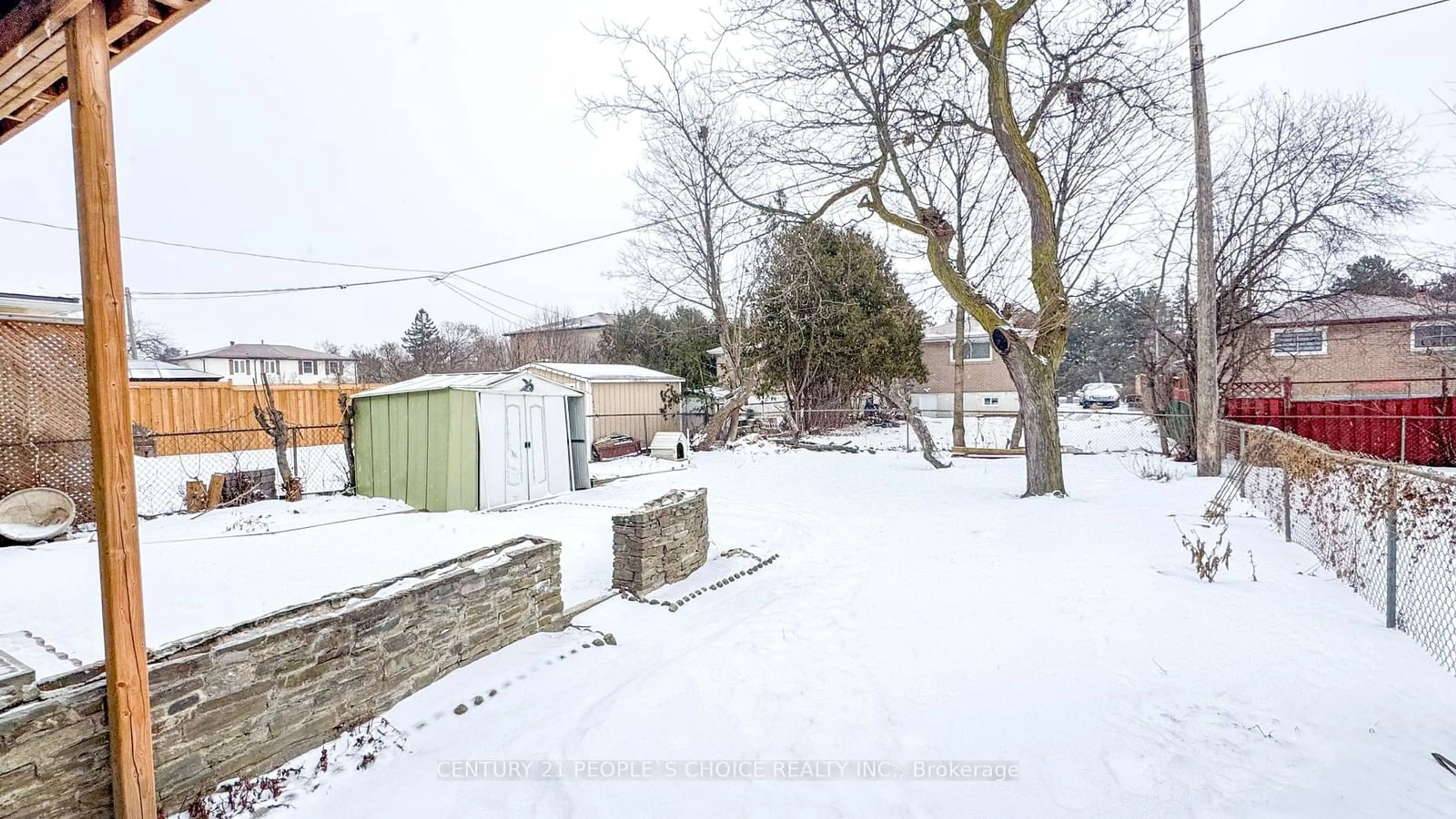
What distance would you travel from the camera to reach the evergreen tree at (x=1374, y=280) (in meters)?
11.9

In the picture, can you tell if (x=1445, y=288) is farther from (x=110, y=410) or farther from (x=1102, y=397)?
(x=110, y=410)

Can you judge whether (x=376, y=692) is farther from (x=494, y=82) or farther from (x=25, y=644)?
(x=494, y=82)

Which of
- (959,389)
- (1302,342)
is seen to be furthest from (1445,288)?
(959,389)

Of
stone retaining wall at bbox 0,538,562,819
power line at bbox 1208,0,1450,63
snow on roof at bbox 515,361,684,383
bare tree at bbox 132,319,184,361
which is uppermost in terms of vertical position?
bare tree at bbox 132,319,184,361

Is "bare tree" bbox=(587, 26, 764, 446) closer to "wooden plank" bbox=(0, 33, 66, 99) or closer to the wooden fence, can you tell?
the wooden fence

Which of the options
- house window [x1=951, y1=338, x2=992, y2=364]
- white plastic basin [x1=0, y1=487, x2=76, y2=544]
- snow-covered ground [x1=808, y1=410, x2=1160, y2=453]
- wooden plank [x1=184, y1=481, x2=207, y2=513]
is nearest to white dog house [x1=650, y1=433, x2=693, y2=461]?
snow-covered ground [x1=808, y1=410, x2=1160, y2=453]

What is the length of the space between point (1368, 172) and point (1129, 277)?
12.2 ft

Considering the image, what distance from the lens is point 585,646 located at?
3.85 metres

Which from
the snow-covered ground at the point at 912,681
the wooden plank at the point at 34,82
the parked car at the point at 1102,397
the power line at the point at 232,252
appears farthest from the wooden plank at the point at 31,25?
the parked car at the point at 1102,397

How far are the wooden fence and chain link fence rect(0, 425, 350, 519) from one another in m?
0.06

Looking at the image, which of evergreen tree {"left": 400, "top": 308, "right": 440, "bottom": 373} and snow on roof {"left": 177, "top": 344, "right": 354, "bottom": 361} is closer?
evergreen tree {"left": 400, "top": 308, "right": 440, "bottom": 373}

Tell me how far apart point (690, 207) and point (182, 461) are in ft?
39.1

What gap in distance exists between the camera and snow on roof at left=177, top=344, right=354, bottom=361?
38500 mm

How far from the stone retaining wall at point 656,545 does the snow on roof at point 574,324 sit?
24534mm
